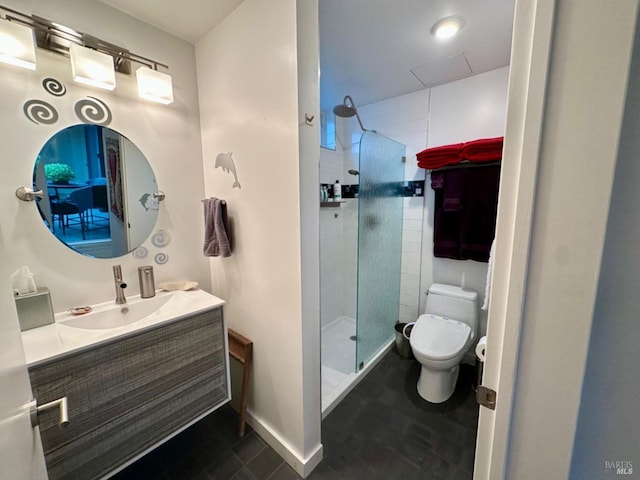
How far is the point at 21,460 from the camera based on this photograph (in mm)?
468

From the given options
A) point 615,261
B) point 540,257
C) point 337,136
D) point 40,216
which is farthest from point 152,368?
point 337,136

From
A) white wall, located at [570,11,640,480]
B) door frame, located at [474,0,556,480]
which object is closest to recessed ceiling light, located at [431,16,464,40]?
door frame, located at [474,0,556,480]

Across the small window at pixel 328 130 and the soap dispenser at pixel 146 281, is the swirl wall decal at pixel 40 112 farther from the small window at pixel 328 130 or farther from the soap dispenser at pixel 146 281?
the small window at pixel 328 130

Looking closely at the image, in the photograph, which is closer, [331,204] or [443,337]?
[443,337]

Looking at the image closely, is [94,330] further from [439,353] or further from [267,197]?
[439,353]

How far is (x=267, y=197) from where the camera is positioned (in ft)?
4.31

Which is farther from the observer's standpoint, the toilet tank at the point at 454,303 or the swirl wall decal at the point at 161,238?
the toilet tank at the point at 454,303

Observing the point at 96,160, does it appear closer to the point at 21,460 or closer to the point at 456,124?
the point at 21,460

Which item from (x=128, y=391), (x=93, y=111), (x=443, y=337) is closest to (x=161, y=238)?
(x=93, y=111)

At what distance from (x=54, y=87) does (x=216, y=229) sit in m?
0.98

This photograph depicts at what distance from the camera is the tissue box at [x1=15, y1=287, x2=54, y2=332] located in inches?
43.1

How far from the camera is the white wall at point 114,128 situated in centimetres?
111

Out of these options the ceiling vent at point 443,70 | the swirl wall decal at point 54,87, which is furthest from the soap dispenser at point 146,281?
the ceiling vent at point 443,70

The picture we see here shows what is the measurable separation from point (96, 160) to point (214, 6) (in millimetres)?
1023
